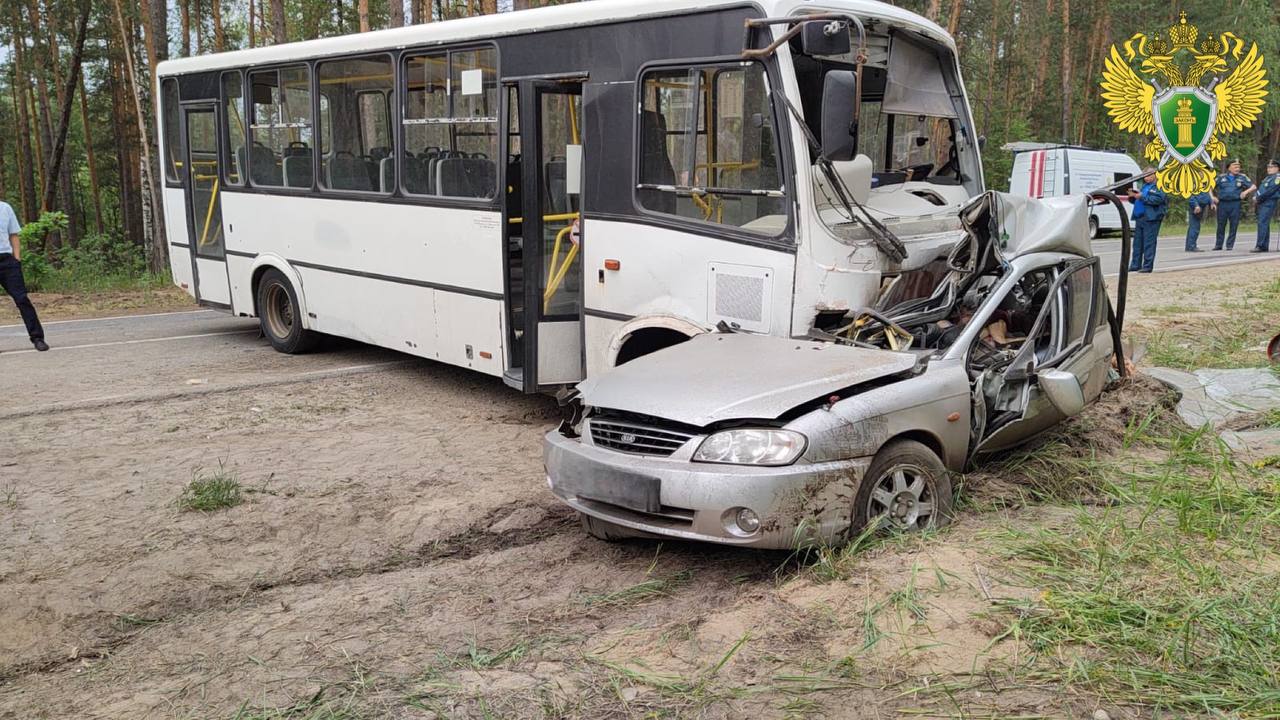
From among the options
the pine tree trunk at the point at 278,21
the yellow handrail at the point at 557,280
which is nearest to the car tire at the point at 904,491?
the yellow handrail at the point at 557,280

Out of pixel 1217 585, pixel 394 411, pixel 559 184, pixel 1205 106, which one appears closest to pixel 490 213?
pixel 559 184

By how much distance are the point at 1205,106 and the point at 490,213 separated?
6.94m

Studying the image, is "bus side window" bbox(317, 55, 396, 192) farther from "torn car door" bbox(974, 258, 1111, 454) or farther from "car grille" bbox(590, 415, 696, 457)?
"torn car door" bbox(974, 258, 1111, 454)

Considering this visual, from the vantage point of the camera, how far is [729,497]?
4.55 metres

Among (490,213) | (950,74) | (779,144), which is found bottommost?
(490,213)

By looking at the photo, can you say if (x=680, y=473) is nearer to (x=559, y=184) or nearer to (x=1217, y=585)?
(x=1217, y=585)

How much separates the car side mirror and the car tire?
845 millimetres

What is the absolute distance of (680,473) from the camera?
4652 mm

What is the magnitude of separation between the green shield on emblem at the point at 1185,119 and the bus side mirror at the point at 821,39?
5852 mm

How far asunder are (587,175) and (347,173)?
10.7ft

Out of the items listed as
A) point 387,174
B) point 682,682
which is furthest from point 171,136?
point 682,682

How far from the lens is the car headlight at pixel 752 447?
15.1 ft

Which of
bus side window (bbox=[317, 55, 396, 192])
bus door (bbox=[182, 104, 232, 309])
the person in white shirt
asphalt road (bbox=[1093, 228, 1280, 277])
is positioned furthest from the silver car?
asphalt road (bbox=[1093, 228, 1280, 277])

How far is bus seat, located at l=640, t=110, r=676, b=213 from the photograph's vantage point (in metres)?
Result: 6.70
